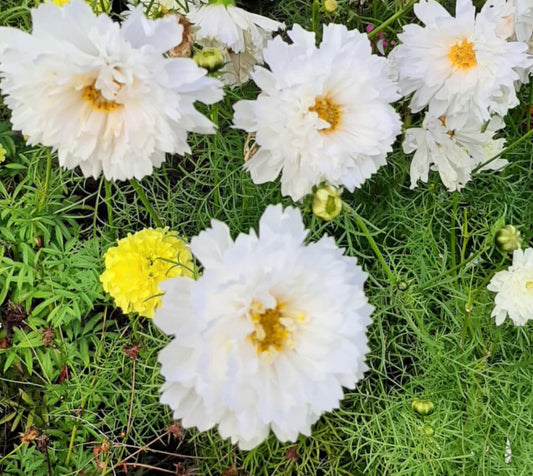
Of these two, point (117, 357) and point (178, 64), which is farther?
point (117, 357)

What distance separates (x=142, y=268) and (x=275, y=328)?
26 centimetres

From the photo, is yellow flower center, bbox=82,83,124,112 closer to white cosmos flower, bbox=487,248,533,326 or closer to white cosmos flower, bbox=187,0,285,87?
white cosmos flower, bbox=187,0,285,87

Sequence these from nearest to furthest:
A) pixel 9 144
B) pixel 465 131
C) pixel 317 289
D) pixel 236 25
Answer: pixel 317 289 → pixel 236 25 → pixel 465 131 → pixel 9 144

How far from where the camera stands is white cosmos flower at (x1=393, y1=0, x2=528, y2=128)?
2.76 ft

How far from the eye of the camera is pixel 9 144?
1.06 metres

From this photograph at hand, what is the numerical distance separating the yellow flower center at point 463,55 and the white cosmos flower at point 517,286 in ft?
0.88

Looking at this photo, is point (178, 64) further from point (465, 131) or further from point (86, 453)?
point (86, 453)

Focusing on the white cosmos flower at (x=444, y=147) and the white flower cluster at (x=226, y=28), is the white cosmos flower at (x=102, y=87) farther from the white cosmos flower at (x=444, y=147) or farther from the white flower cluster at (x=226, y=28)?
the white cosmos flower at (x=444, y=147)

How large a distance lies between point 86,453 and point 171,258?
37 cm

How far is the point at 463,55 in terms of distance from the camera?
861 millimetres

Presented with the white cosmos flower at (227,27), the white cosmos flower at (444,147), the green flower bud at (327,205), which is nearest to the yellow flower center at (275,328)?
the green flower bud at (327,205)

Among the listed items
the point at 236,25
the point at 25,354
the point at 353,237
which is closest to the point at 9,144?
the point at 25,354

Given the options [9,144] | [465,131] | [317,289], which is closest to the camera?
[317,289]

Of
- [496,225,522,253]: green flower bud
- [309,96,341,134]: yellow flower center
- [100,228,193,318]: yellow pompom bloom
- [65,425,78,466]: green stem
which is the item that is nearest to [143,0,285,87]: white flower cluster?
[309,96,341,134]: yellow flower center
